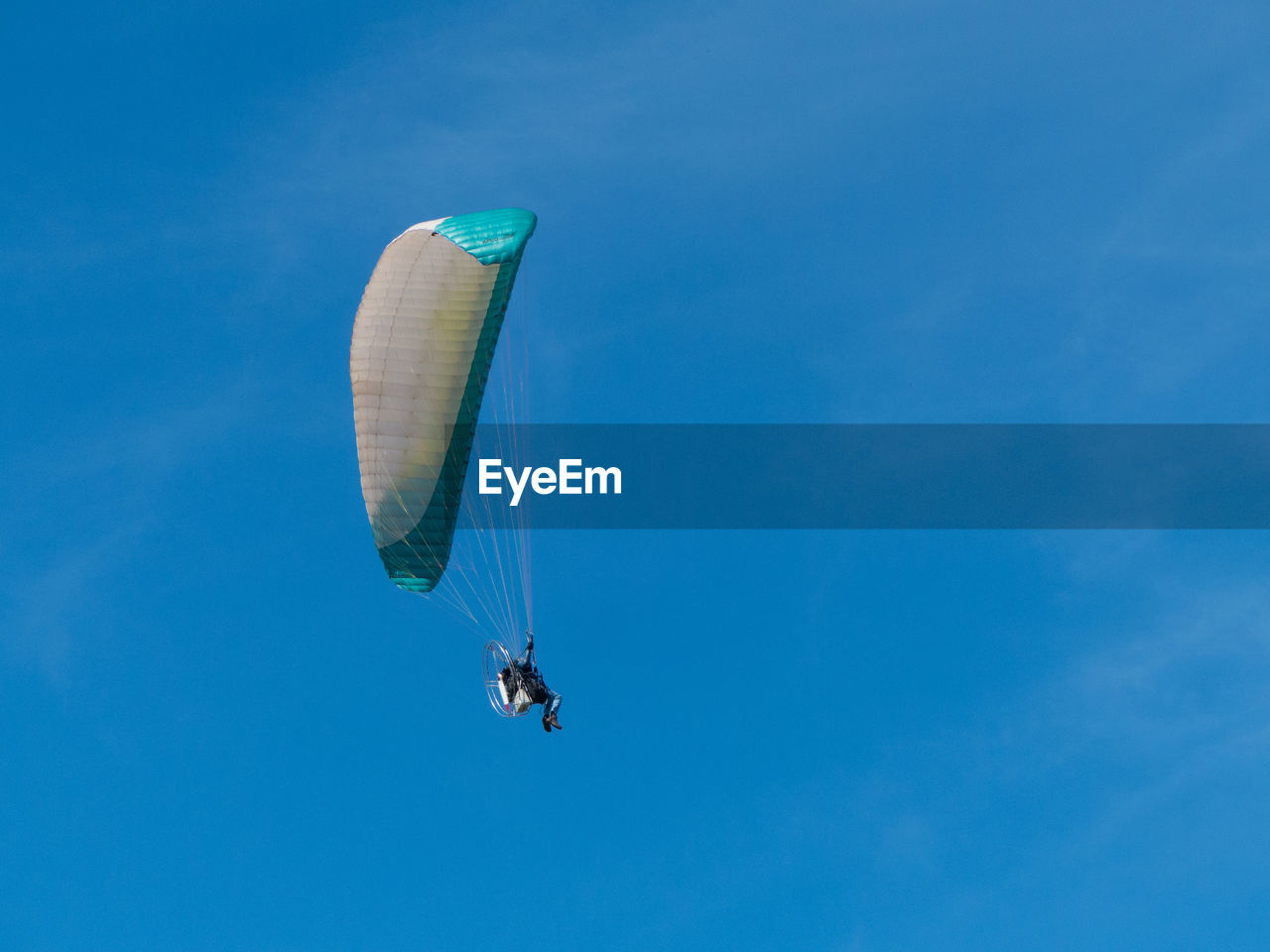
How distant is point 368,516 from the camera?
47281mm

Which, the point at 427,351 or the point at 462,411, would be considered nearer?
the point at 427,351

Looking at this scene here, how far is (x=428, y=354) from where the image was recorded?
46281 millimetres

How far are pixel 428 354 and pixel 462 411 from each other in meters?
1.76

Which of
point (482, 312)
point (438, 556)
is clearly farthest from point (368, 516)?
point (482, 312)

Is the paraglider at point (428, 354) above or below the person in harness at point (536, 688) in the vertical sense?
above

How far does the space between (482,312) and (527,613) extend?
781 cm

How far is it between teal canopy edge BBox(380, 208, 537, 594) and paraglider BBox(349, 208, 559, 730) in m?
0.03

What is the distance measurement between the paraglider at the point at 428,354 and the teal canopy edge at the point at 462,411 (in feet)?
0.09

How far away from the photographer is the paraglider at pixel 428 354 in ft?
151

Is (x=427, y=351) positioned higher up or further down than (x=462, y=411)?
higher up

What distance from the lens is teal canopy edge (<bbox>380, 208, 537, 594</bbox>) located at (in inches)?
1826

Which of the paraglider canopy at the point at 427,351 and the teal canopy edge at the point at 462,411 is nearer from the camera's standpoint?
the paraglider canopy at the point at 427,351

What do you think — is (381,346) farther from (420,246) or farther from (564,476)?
(564,476)

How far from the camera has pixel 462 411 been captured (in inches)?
1847
